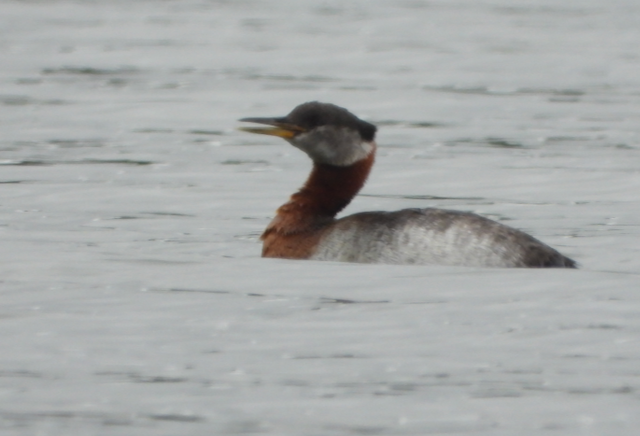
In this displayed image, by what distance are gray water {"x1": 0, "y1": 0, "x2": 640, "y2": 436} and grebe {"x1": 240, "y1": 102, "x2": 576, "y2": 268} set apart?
178 mm

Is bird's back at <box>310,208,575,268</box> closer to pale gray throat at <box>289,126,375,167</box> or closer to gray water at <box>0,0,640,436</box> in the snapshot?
gray water at <box>0,0,640,436</box>

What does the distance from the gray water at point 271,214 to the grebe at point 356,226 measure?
0.18m

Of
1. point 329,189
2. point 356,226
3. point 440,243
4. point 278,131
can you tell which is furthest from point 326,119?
point 440,243

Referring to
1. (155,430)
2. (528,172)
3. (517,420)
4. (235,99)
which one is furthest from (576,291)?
(235,99)

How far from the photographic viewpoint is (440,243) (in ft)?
32.3

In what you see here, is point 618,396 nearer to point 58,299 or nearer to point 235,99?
point 58,299

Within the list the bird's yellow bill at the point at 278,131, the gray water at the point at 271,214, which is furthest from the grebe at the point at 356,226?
the gray water at the point at 271,214

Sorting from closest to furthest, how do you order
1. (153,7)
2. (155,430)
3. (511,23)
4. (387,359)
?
(155,430)
(387,359)
(511,23)
(153,7)

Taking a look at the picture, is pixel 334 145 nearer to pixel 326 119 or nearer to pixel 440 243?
pixel 326 119

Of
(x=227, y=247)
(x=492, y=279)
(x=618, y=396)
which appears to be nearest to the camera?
(x=618, y=396)

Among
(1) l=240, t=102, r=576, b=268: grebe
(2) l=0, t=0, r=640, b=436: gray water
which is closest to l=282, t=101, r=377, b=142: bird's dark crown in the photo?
(1) l=240, t=102, r=576, b=268: grebe

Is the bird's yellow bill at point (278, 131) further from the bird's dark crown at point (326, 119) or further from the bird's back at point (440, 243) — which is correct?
the bird's back at point (440, 243)

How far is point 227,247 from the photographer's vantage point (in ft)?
36.2

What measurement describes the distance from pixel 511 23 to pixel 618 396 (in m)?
20.7
